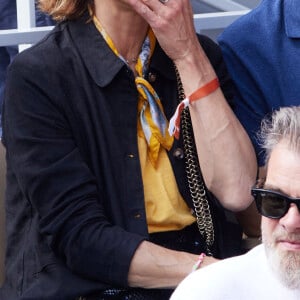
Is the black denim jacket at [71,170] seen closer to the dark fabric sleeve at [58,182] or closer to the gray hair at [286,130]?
the dark fabric sleeve at [58,182]

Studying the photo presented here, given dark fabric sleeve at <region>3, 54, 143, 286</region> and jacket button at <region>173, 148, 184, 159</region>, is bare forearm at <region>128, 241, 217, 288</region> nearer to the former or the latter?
dark fabric sleeve at <region>3, 54, 143, 286</region>

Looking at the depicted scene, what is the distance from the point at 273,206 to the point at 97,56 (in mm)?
859

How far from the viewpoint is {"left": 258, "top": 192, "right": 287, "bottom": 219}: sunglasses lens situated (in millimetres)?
2266

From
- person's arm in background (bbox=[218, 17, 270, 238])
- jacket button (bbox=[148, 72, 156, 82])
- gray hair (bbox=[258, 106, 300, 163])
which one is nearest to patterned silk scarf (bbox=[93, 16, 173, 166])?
jacket button (bbox=[148, 72, 156, 82])

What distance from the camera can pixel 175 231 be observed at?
2893 mm

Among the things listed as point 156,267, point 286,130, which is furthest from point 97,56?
point 286,130

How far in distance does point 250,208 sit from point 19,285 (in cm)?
79

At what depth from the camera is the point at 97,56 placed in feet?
9.43

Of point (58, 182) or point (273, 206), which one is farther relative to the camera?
point (58, 182)

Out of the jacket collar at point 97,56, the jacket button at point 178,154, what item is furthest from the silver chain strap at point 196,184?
the jacket collar at point 97,56

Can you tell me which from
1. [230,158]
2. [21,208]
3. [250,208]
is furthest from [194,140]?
[21,208]

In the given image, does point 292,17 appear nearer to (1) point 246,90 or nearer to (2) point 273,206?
(1) point 246,90

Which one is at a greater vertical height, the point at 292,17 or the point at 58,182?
the point at 292,17

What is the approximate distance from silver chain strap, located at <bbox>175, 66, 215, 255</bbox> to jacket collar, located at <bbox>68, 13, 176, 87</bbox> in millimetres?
118
